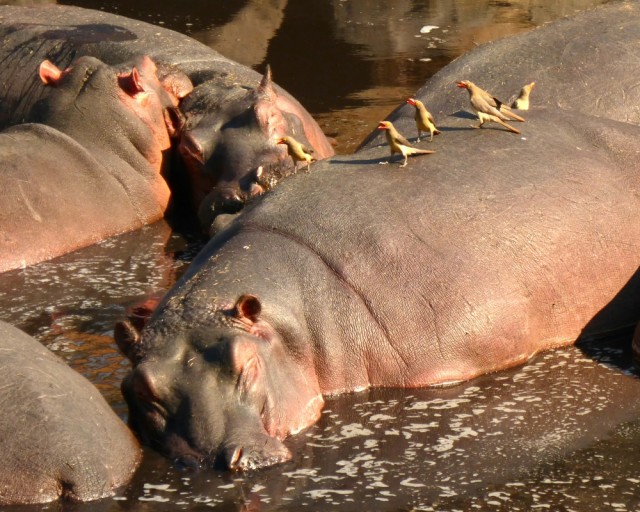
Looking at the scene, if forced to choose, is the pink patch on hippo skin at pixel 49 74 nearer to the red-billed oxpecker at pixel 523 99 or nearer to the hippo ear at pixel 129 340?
the red-billed oxpecker at pixel 523 99

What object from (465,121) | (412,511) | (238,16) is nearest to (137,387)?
(412,511)

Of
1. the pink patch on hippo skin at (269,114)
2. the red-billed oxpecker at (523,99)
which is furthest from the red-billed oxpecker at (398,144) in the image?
the pink patch on hippo skin at (269,114)

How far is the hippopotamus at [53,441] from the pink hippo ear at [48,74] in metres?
3.98

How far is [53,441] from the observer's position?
4.93 metres

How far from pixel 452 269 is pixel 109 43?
4.32 m

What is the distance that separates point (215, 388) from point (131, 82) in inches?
152

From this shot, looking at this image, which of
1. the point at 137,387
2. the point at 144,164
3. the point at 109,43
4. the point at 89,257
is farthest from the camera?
the point at 109,43

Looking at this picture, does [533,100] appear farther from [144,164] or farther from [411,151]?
[144,164]

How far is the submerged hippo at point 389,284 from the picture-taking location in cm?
532

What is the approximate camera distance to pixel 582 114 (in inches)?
269

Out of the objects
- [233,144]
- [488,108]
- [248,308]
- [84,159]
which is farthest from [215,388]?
[84,159]

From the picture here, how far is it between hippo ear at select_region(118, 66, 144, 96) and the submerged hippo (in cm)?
253

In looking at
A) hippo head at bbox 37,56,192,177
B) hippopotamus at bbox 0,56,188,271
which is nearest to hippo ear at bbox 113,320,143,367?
hippopotamus at bbox 0,56,188,271

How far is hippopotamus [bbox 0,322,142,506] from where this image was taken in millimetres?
4914
